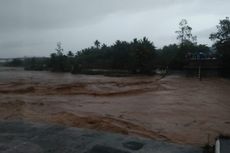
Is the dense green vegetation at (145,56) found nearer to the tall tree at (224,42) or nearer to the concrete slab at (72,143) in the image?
the tall tree at (224,42)

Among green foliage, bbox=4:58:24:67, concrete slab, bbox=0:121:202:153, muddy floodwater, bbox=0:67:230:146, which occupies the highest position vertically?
green foliage, bbox=4:58:24:67

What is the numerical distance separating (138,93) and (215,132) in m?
12.5

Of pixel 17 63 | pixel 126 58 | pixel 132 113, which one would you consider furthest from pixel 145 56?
pixel 17 63

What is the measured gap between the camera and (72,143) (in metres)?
7.30

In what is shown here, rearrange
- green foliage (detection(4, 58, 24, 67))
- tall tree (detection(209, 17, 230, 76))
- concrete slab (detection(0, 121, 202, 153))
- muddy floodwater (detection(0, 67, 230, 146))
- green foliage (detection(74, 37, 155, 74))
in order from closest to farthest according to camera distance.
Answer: concrete slab (detection(0, 121, 202, 153)), muddy floodwater (detection(0, 67, 230, 146)), tall tree (detection(209, 17, 230, 76)), green foliage (detection(74, 37, 155, 74)), green foliage (detection(4, 58, 24, 67))

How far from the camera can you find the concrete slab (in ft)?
22.5

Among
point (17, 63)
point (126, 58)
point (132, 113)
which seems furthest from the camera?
point (17, 63)

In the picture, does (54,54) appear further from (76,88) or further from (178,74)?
(76,88)

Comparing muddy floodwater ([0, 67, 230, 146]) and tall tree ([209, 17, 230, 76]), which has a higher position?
tall tree ([209, 17, 230, 76])

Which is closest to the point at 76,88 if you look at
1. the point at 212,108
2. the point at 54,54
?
the point at 212,108

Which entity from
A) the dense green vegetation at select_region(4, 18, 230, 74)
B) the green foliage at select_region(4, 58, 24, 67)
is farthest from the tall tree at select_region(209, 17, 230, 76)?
the green foliage at select_region(4, 58, 24, 67)

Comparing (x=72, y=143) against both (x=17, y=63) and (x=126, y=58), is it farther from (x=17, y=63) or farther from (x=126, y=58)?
(x=17, y=63)

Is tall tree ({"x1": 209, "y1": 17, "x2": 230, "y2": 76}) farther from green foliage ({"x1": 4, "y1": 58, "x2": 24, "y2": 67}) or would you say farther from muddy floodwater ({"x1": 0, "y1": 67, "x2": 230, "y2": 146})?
green foliage ({"x1": 4, "y1": 58, "x2": 24, "y2": 67})

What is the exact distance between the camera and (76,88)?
83.1 feet
